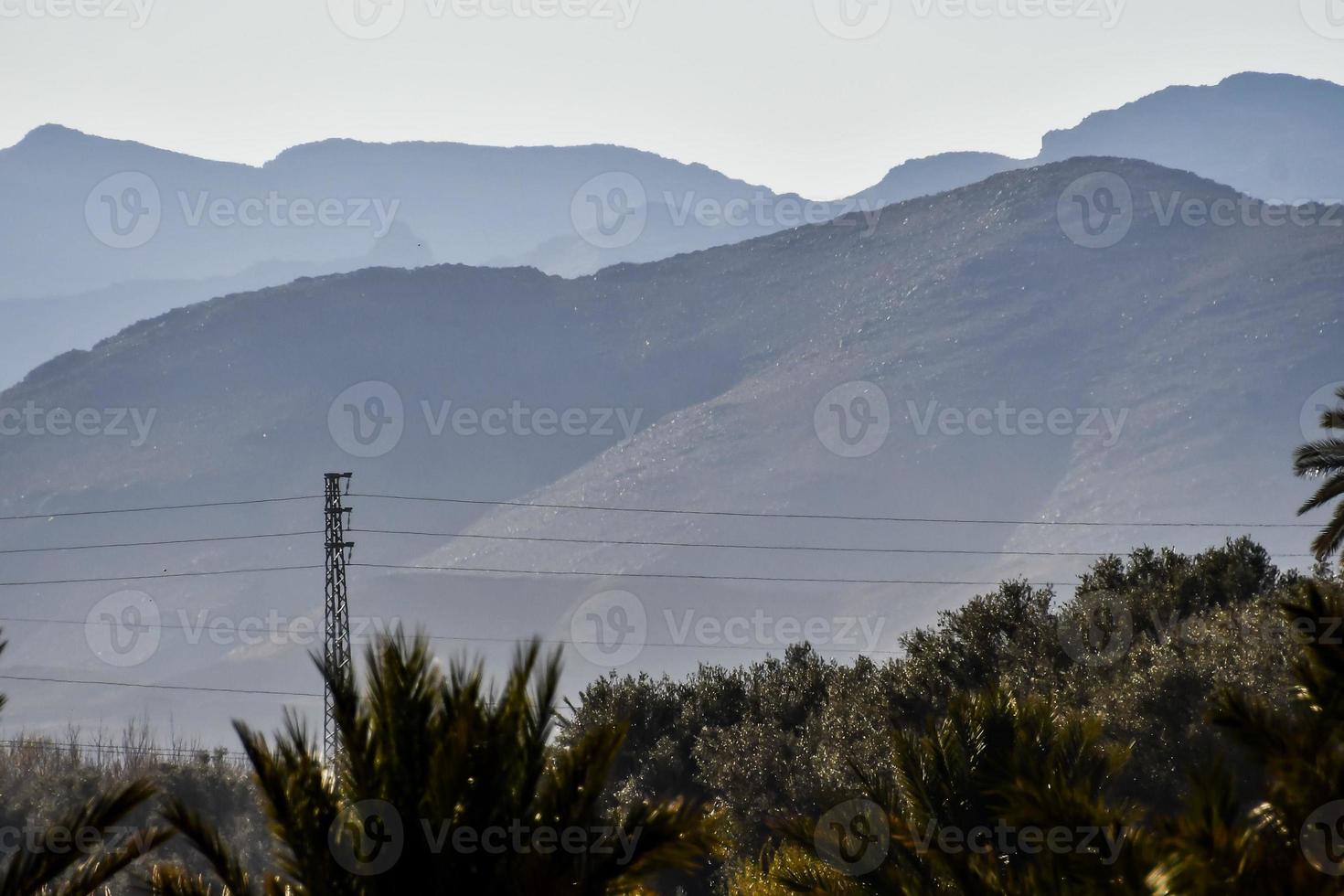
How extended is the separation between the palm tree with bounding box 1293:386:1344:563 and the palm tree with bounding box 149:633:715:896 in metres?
Answer: 20.2

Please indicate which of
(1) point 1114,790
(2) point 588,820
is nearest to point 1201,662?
(1) point 1114,790

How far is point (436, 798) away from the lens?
753cm

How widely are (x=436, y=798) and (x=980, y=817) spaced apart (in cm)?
663

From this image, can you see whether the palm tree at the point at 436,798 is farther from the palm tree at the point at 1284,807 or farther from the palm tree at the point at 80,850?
the palm tree at the point at 1284,807

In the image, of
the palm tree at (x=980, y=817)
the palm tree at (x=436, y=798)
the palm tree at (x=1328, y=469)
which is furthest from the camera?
the palm tree at (x=1328, y=469)

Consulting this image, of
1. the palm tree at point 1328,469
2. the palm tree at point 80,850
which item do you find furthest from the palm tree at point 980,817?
the palm tree at point 1328,469

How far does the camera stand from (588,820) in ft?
25.8

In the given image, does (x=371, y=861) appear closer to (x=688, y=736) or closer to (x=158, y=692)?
(x=688, y=736)

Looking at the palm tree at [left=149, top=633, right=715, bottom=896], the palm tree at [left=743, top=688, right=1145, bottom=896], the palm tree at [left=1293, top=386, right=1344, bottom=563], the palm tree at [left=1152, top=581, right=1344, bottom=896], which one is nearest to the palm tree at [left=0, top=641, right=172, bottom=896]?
the palm tree at [left=149, top=633, right=715, bottom=896]

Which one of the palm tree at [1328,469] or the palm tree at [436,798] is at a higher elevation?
the palm tree at [1328,469]

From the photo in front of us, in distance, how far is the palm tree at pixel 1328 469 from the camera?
81.3 ft

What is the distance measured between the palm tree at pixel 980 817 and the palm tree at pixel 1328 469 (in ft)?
44.1

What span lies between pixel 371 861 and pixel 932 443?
194297 mm

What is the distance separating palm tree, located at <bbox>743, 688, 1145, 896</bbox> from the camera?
26.5 feet
